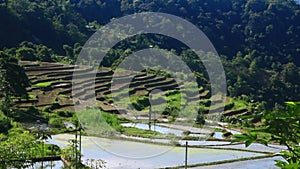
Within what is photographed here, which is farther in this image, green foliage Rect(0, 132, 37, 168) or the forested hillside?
the forested hillside

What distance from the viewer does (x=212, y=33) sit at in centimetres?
4159

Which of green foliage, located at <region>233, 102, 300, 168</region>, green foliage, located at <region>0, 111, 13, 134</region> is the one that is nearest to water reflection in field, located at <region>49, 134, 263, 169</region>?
green foliage, located at <region>0, 111, 13, 134</region>

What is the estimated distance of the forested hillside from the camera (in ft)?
91.3

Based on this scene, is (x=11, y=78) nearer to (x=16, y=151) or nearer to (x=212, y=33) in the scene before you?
(x=16, y=151)

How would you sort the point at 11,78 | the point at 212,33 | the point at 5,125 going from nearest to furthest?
the point at 5,125, the point at 11,78, the point at 212,33

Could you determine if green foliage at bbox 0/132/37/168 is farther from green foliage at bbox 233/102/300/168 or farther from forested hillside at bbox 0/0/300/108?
forested hillside at bbox 0/0/300/108

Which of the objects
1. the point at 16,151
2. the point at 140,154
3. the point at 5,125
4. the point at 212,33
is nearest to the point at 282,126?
the point at 16,151

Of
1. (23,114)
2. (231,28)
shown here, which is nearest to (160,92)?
(23,114)

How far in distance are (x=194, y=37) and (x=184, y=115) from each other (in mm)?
18826

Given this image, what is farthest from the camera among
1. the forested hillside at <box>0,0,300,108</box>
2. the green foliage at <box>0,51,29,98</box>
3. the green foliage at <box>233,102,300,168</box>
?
the forested hillside at <box>0,0,300,108</box>

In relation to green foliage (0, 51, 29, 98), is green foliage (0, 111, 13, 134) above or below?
below

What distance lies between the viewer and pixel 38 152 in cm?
1027

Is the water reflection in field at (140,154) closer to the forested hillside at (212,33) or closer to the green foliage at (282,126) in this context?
the green foliage at (282,126)

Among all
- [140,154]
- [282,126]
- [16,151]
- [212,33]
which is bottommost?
[140,154]
